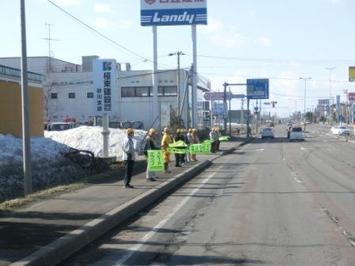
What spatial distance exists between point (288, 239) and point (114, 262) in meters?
3.08

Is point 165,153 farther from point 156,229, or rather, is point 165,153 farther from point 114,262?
point 114,262

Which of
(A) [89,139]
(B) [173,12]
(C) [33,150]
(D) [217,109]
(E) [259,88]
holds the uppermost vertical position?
(B) [173,12]

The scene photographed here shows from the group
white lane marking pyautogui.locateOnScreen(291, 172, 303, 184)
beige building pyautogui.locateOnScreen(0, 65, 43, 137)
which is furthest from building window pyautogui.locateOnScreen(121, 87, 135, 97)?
white lane marking pyautogui.locateOnScreen(291, 172, 303, 184)

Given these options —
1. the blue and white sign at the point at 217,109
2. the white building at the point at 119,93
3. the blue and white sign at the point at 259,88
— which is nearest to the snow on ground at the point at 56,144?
the white building at the point at 119,93

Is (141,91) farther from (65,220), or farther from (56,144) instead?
(65,220)

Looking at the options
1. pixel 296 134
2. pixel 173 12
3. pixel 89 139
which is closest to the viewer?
pixel 89 139

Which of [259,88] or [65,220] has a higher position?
[259,88]

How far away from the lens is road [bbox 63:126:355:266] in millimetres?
9406

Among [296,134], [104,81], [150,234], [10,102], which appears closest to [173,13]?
[296,134]

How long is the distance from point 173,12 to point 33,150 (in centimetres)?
4718

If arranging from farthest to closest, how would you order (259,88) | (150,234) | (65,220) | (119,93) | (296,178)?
1. (119,93)
2. (259,88)
3. (296,178)
4. (65,220)
5. (150,234)

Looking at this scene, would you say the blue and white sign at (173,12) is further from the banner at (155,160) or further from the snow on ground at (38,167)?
the banner at (155,160)

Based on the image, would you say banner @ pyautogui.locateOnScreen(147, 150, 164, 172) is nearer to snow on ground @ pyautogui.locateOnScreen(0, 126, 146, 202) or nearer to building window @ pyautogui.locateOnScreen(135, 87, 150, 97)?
snow on ground @ pyautogui.locateOnScreen(0, 126, 146, 202)

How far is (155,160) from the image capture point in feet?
74.9
